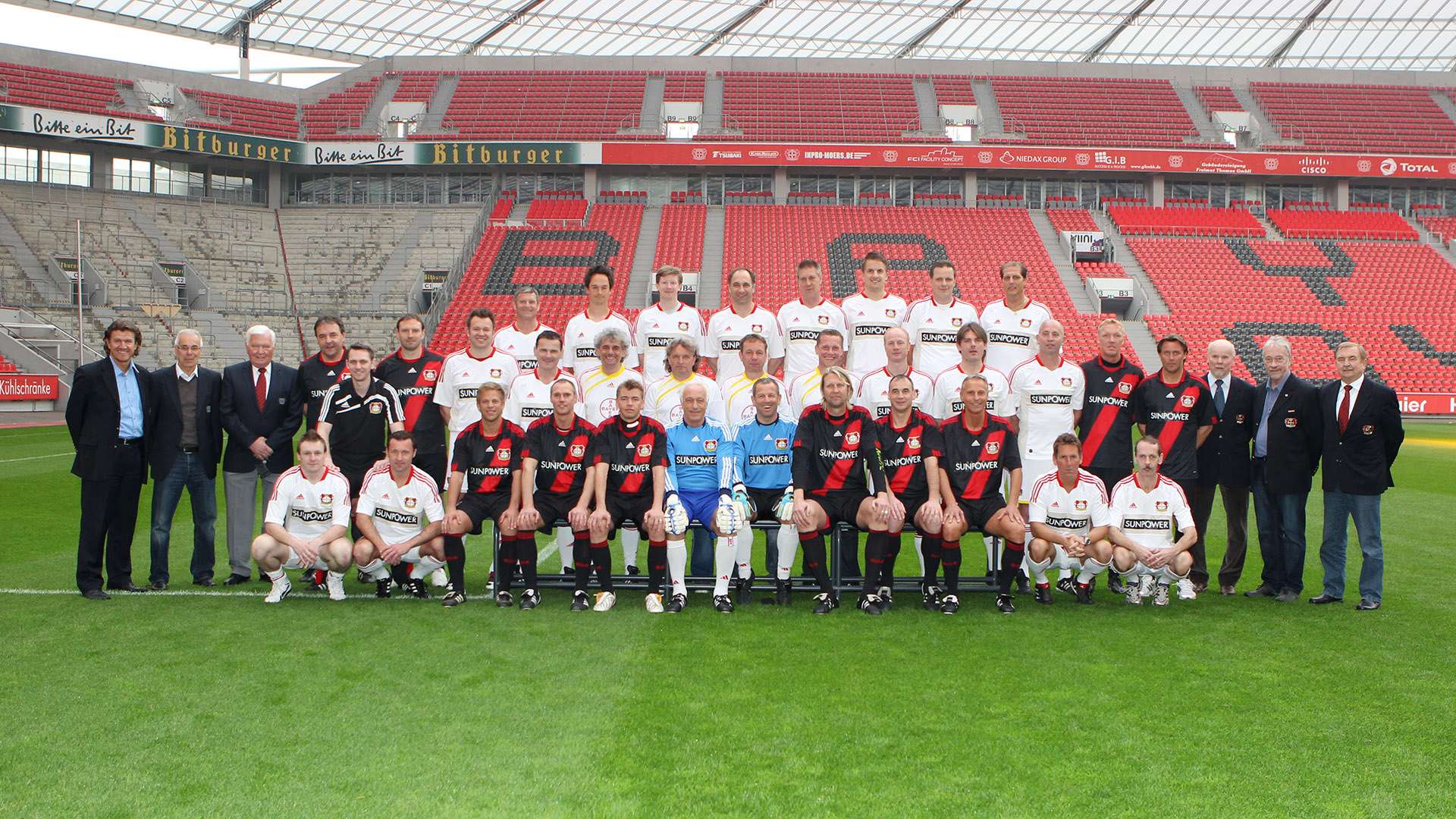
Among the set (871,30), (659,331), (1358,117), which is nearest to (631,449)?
(659,331)

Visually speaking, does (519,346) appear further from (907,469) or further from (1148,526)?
(1148,526)

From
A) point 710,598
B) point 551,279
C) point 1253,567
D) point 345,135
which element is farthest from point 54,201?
point 1253,567

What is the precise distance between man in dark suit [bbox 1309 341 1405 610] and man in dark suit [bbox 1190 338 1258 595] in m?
0.48

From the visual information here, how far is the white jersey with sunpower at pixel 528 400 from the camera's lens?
7.10 m

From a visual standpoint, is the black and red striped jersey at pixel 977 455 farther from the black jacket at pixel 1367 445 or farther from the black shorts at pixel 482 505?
the black shorts at pixel 482 505

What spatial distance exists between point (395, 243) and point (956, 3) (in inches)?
888

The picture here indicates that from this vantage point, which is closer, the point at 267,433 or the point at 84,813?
the point at 84,813

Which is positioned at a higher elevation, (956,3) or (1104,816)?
(956,3)

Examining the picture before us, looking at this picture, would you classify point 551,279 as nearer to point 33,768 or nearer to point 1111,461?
point 1111,461

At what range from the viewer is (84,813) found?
3.22m

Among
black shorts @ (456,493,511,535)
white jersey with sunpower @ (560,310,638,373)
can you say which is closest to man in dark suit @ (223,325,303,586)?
black shorts @ (456,493,511,535)

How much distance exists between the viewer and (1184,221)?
3391cm

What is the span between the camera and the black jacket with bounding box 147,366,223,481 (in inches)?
266

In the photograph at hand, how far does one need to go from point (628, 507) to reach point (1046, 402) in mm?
3050
